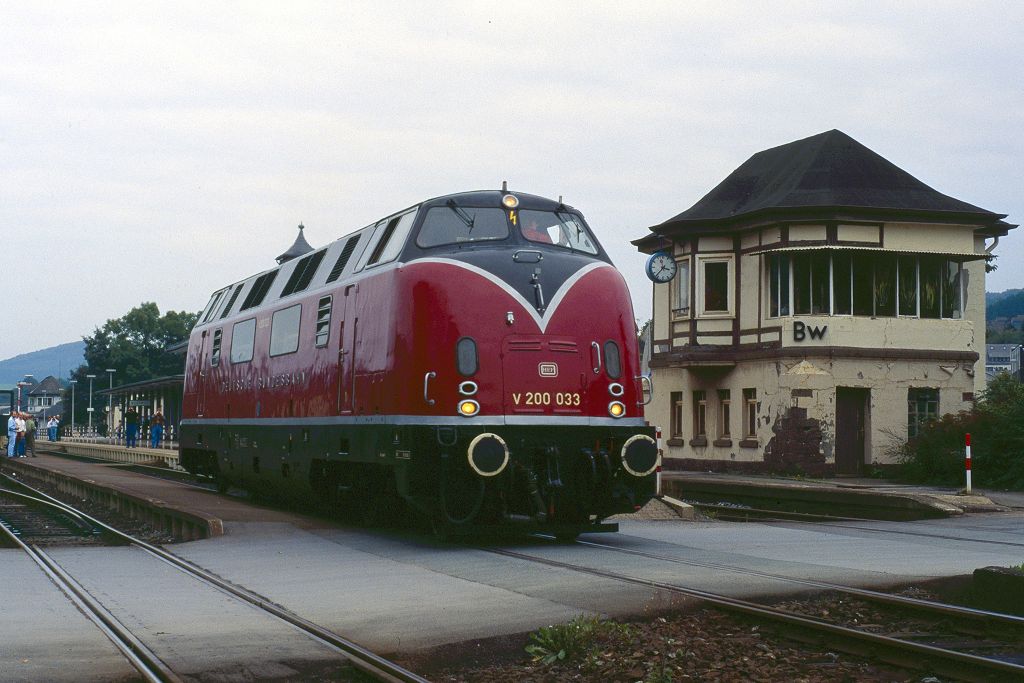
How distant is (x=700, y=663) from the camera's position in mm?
7938

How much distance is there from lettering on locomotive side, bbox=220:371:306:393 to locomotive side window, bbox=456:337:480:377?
4.41m

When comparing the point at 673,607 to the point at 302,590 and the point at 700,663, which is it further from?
the point at 302,590

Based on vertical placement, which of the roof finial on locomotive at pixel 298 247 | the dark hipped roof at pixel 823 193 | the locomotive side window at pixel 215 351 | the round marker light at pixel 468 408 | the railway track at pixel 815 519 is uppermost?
the roof finial on locomotive at pixel 298 247

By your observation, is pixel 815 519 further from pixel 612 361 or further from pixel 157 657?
pixel 157 657

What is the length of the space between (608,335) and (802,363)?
62.4 ft

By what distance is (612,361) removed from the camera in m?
14.1

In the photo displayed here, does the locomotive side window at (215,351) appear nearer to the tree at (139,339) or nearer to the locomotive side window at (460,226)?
the locomotive side window at (460,226)

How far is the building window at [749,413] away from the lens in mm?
33938

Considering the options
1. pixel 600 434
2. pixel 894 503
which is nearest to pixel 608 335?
pixel 600 434

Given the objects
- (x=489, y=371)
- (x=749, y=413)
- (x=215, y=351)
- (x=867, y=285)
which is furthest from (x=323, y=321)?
(x=749, y=413)

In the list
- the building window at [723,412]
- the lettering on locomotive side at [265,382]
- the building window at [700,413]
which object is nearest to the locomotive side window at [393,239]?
the lettering on locomotive side at [265,382]

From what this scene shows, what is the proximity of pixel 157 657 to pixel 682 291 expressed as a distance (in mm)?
29388

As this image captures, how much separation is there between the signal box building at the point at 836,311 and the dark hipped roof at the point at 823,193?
0.17 ft

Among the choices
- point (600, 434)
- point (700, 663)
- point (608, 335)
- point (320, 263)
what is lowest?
point (700, 663)
